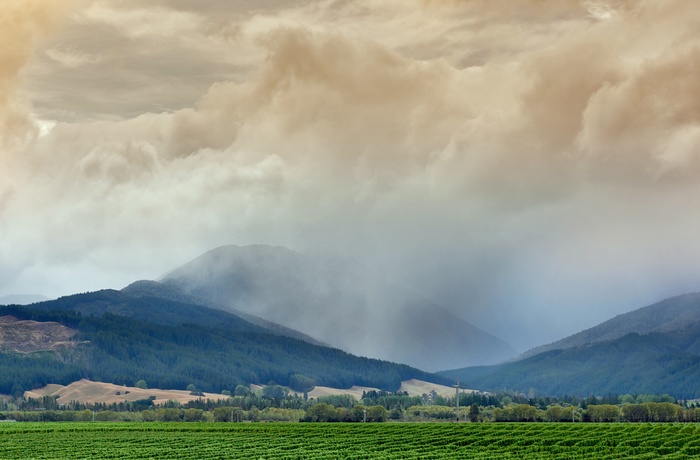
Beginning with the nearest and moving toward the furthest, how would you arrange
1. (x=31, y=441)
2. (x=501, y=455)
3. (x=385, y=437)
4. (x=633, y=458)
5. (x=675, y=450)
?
(x=633, y=458)
(x=501, y=455)
(x=675, y=450)
(x=31, y=441)
(x=385, y=437)

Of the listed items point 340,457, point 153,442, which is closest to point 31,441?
point 153,442

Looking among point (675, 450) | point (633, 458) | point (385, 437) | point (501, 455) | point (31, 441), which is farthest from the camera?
point (385, 437)

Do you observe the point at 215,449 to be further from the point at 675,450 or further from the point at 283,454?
the point at 675,450

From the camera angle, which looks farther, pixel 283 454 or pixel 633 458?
pixel 283 454

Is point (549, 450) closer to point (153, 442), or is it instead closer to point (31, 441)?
point (153, 442)

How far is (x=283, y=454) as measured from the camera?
139 metres

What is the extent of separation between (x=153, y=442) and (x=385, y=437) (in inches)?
1652

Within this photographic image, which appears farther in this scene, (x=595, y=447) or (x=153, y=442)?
(x=153, y=442)

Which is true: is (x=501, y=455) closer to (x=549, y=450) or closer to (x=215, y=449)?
(x=549, y=450)

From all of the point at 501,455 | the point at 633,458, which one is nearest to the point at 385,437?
the point at 501,455

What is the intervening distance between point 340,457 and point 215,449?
26047 millimetres

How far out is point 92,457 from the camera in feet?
427

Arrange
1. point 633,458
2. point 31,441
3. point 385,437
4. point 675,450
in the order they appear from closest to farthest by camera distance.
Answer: point 633,458
point 675,450
point 31,441
point 385,437

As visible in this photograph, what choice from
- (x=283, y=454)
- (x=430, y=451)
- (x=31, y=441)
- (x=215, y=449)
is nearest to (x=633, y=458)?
(x=430, y=451)
